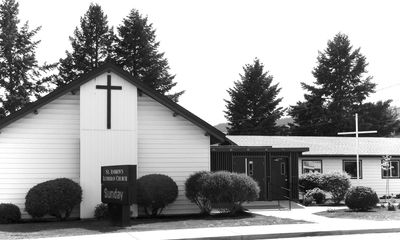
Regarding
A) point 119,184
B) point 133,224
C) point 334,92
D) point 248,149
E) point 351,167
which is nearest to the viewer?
point 119,184

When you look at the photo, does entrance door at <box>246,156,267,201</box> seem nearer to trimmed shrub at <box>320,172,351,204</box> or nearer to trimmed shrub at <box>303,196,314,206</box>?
trimmed shrub at <box>303,196,314,206</box>

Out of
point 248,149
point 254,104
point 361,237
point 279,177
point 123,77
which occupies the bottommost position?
point 361,237

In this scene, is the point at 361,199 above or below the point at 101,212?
above

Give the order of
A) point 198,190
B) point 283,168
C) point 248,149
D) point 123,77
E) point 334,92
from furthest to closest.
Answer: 1. point 334,92
2. point 283,168
3. point 248,149
4. point 123,77
5. point 198,190

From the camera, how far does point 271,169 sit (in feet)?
93.1

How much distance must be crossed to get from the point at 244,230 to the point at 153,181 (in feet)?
18.4

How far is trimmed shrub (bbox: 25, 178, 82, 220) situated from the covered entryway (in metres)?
10.1

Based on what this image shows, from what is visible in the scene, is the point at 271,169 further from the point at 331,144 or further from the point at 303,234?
the point at 303,234

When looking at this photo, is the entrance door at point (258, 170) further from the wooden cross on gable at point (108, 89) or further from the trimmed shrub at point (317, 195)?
the wooden cross on gable at point (108, 89)

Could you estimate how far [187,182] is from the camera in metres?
22.0

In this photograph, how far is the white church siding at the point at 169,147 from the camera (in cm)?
2283

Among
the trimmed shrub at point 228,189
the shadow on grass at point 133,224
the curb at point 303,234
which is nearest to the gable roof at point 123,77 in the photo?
the trimmed shrub at point 228,189

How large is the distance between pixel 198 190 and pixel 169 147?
8.94 ft

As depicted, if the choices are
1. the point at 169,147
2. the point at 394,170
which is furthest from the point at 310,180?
the point at 169,147
